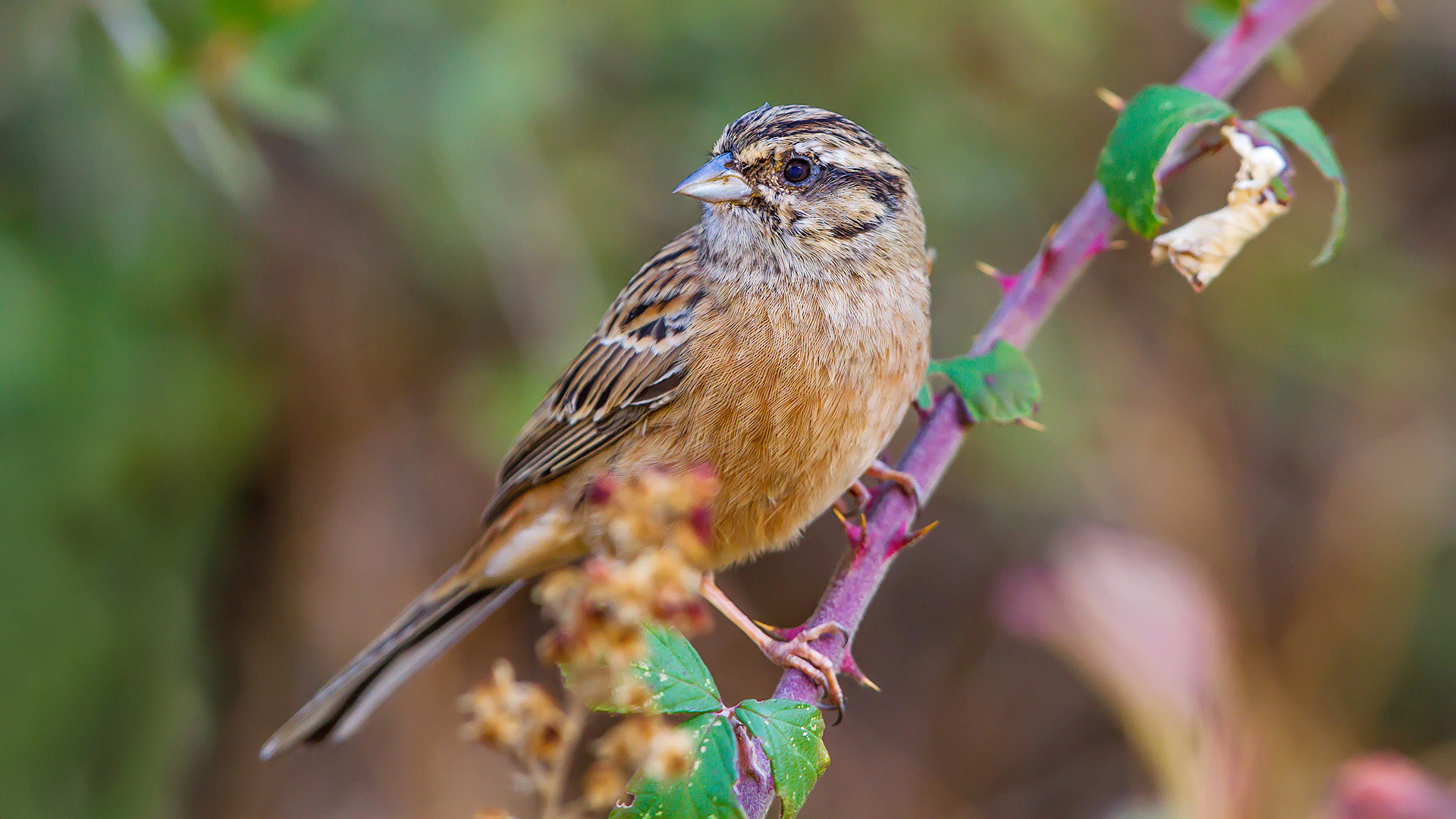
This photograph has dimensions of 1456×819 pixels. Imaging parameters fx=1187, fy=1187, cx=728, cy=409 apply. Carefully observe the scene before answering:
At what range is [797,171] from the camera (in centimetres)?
282

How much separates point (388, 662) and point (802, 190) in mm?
1589

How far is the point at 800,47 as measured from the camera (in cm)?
448

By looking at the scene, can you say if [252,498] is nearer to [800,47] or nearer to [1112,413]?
[800,47]

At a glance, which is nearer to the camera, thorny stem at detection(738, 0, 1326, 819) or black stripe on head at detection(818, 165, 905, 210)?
thorny stem at detection(738, 0, 1326, 819)

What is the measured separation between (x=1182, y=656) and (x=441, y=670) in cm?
387

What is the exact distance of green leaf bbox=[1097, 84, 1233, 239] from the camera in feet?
5.98

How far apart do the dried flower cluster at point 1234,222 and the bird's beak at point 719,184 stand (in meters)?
1.09

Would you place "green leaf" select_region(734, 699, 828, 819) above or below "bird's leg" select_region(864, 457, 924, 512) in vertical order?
above

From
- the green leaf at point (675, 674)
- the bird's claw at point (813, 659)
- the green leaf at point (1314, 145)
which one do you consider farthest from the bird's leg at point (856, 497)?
the green leaf at point (675, 674)

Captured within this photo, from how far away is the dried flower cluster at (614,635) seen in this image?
1.11 m

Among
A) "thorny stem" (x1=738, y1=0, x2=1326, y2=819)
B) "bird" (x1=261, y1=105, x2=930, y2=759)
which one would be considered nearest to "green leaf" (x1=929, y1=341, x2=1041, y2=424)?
"thorny stem" (x1=738, y1=0, x2=1326, y2=819)

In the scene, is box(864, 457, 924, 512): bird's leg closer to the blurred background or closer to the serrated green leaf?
the serrated green leaf

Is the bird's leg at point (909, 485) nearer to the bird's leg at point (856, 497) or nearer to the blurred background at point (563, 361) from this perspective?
the bird's leg at point (856, 497)

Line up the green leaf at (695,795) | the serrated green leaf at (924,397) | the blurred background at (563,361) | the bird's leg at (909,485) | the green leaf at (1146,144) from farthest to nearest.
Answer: the blurred background at (563,361), the serrated green leaf at (924,397), the bird's leg at (909,485), the green leaf at (1146,144), the green leaf at (695,795)
